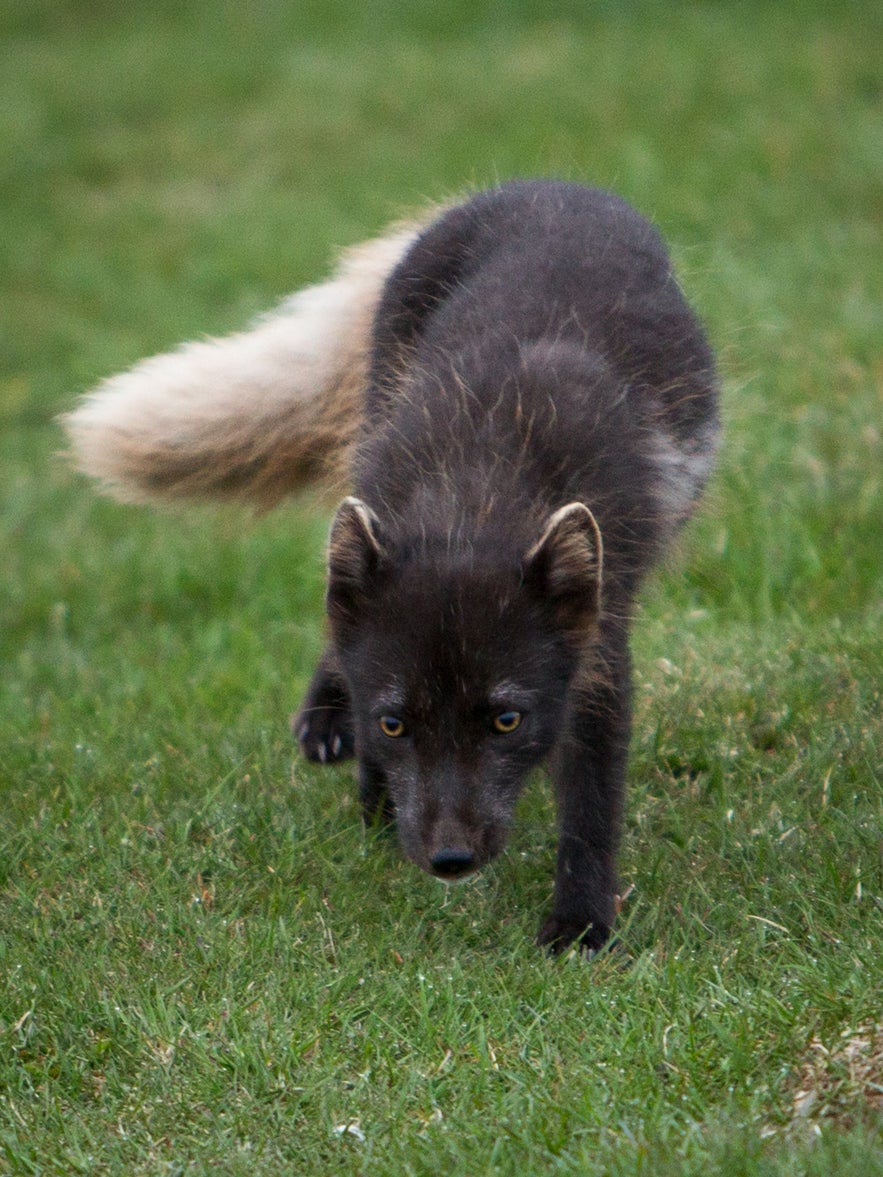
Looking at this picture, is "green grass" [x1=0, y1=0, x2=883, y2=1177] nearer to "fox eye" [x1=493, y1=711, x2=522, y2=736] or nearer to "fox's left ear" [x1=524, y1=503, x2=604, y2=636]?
"fox eye" [x1=493, y1=711, x2=522, y2=736]

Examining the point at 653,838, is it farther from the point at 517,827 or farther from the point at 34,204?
the point at 34,204

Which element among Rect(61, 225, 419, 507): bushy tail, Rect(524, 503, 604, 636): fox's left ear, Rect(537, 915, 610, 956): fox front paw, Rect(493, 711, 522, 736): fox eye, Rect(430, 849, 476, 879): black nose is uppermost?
Rect(61, 225, 419, 507): bushy tail

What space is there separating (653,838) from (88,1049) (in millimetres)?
1841

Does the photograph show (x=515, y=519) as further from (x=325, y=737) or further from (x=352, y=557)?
(x=325, y=737)

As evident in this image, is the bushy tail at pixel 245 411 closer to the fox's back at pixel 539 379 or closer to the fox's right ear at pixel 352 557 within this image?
the fox's back at pixel 539 379

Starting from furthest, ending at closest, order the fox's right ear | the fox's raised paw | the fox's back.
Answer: the fox's raised paw, the fox's back, the fox's right ear

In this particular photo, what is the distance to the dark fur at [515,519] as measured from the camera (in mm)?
3947

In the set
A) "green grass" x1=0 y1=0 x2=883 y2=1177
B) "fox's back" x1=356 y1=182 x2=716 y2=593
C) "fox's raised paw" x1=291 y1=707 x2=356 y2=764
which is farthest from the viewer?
"fox's raised paw" x1=291 y1=707 x2=356 y2=764

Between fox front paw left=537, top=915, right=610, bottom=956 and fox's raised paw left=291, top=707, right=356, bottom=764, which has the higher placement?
fox's raised paw left=291, top=707, right=356, bottom=764

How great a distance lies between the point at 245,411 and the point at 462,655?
7.73 feet

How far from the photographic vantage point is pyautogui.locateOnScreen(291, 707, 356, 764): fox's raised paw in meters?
5.37

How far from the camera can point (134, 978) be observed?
4.08m

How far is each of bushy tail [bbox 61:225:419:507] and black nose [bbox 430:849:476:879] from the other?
7.32 ft

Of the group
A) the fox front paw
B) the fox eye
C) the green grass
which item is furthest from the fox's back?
the fox front paw
